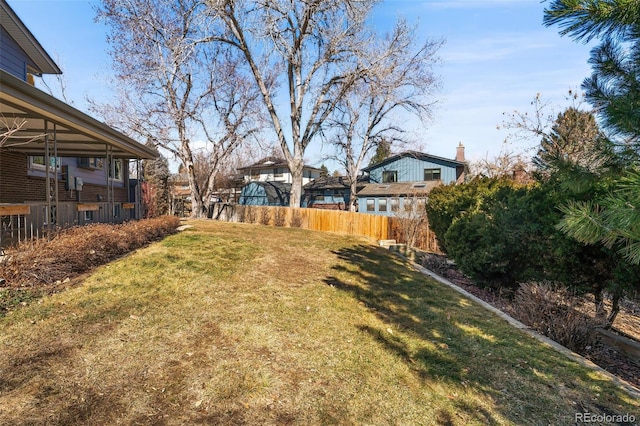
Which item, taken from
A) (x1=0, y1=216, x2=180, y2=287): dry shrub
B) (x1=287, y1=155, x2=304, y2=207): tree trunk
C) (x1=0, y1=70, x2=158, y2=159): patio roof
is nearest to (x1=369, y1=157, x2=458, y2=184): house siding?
(x1=287, y1=155, x2=304, y2=207): tree trunk

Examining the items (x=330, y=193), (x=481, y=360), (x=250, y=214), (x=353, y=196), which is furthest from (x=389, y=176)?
(x=481, y=360)

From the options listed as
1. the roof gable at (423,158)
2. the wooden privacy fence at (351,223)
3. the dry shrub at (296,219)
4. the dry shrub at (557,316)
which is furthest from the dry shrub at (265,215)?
the roof gable at (423,158)

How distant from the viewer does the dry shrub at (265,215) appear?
1855 centimetres

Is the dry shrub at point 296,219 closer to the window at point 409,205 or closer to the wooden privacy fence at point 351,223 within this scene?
the wooden privacy fence at point 351,223

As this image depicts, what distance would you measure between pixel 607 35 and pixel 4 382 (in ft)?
21.6

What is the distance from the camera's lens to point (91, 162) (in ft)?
42.1

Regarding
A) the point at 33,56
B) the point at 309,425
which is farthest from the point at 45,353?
the point at 33,56

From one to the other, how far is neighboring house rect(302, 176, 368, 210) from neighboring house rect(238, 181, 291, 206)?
2.62 meters

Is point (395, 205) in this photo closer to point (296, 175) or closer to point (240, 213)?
point (296, 175)

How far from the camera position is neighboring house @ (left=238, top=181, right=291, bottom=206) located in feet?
110

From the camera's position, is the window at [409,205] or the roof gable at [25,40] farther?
the window at [409,205]

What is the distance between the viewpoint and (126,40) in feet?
56.1

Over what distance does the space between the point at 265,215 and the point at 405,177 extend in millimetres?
16859

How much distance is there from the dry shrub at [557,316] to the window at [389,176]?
26.4 m
